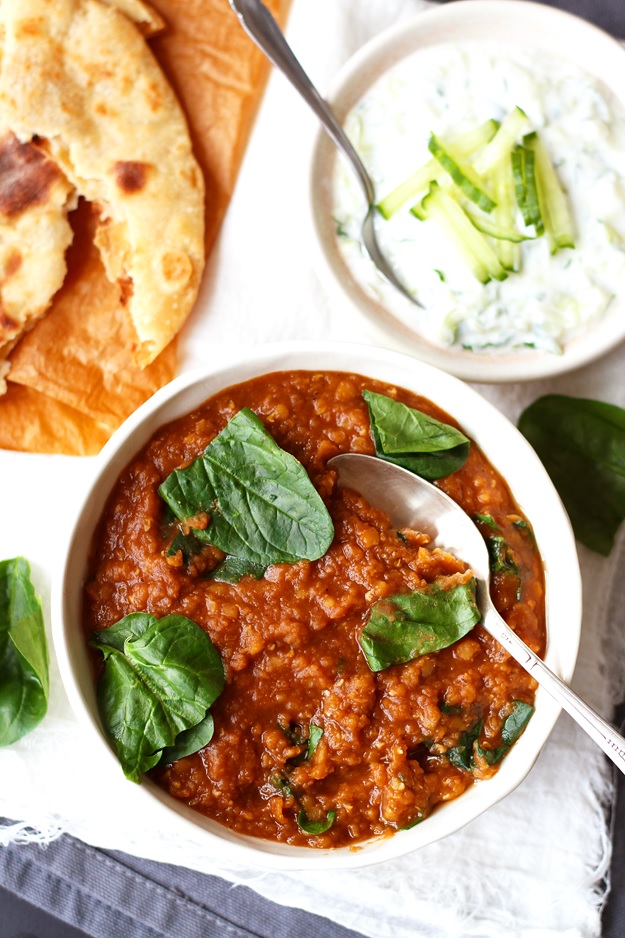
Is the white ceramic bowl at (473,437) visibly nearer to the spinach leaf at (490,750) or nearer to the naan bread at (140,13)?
the spinach leaf at (490,750)

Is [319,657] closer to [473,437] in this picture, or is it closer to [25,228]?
[473,437]

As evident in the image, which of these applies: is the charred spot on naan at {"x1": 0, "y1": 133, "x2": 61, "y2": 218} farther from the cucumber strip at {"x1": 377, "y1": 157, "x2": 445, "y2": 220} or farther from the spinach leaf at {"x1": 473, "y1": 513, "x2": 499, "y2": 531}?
the spinach leaf at {"x1": 473, "y1": 513, "x2": 499, "y2": 531}

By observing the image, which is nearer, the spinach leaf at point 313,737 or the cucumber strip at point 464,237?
the spinach leaf at point 313,737

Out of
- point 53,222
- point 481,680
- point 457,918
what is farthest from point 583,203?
point 457,918

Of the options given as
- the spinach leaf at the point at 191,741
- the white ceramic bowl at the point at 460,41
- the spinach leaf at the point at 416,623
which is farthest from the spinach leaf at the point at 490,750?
the white ceramic bowl at the point at 460,41

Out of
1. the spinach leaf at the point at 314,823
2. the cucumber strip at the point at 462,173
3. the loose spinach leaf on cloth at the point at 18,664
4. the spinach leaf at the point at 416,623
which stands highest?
the cucumber strip at the point at 462,173

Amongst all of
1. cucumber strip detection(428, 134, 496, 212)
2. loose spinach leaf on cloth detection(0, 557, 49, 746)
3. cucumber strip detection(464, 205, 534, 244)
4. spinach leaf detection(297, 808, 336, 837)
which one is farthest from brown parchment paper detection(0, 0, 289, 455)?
spinach leaf detection(297, 808, 336, 837)

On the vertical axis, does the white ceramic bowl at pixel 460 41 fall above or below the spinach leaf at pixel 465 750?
above
